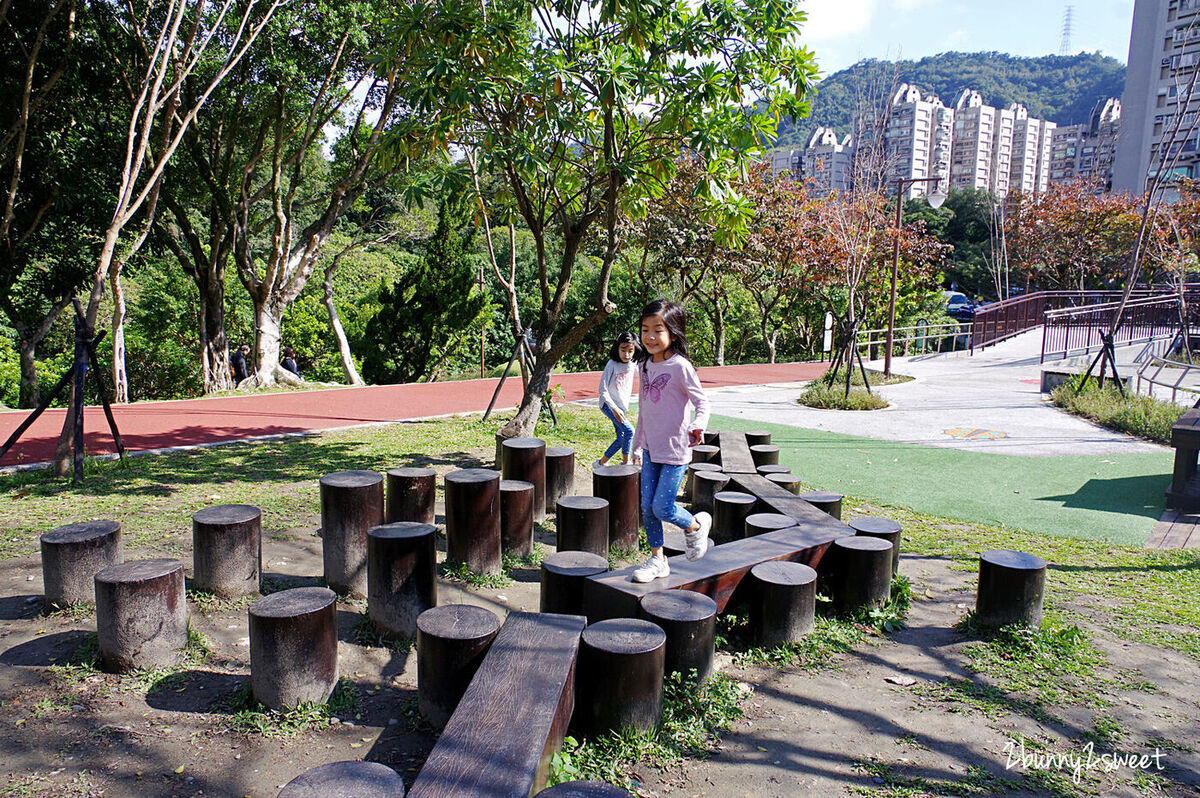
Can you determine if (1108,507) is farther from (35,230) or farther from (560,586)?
(35,230)

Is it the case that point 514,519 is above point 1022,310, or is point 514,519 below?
below

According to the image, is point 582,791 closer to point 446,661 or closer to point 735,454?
point 446,661

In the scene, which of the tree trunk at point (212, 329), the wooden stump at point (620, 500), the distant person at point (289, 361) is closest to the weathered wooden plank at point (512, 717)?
the wooden stump at point (620, 500)

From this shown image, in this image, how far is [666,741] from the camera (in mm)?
3350

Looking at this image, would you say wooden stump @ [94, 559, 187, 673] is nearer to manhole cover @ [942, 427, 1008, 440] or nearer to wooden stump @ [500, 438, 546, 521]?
wooden stump @ [500, 438, 546, 521]

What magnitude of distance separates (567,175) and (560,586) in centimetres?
545

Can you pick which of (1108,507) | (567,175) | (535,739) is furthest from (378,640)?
(1108,507)

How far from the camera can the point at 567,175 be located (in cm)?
830

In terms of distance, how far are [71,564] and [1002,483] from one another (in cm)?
856

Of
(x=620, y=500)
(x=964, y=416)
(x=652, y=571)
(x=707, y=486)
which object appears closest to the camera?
(x=652, y=571)

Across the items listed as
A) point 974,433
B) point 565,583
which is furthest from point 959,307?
point 565,583

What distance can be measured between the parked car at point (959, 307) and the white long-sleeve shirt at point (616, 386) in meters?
27.9

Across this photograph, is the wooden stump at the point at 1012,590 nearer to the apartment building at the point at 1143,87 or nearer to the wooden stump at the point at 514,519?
the wooden stump at the point at 514,519

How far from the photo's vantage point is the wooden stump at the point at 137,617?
367 cm
